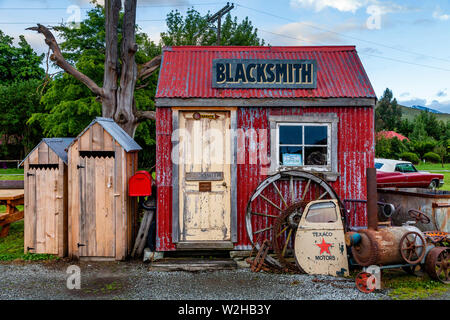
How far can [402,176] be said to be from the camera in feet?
46.0

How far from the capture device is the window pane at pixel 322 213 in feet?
22.0

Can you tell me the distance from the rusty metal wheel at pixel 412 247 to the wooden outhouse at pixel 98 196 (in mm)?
5088

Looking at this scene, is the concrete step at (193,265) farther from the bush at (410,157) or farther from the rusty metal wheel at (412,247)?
the bush at (410,157)

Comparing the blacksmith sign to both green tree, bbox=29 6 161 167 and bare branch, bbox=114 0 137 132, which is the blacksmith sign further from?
green tree, bbox=29 6 161 167

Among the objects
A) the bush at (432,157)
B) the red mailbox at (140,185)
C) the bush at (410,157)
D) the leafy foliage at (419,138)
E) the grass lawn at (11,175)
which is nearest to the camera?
the red mailbox at (140,185)

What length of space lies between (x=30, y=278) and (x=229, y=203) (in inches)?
151

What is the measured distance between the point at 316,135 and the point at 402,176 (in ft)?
25.9

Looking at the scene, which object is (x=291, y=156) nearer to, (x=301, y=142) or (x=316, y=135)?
(x=301, y=142)

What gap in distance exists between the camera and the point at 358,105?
7723mm

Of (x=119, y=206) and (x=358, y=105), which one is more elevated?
(x=358, y=105)

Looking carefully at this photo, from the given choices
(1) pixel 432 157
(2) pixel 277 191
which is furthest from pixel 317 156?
(1) pixel 432 157

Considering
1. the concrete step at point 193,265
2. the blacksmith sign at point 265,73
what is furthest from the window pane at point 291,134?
the concrete step at point 193,265

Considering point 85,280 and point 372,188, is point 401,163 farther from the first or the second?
point 85,280

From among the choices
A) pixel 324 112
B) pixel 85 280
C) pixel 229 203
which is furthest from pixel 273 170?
pixel 85 280
